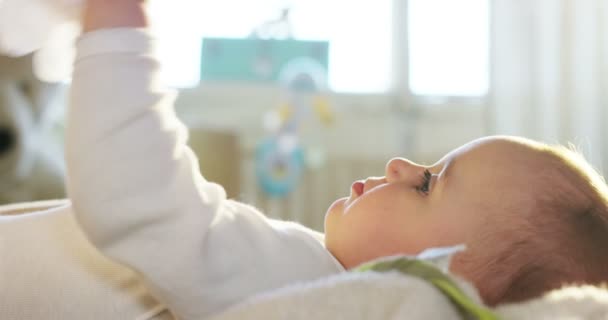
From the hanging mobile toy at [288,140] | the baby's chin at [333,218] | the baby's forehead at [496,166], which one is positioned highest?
the baby's forehead at [496,166]

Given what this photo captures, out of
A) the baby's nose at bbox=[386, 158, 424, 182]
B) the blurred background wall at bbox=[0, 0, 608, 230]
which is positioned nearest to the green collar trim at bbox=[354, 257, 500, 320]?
the baby's nose at bbox=[386, 158, 424, 182]

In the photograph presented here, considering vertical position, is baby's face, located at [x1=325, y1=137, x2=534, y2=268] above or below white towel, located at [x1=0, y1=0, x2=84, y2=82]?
below

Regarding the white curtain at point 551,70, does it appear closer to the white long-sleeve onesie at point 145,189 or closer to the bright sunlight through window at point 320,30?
the bright sunlight through window at point 320,30

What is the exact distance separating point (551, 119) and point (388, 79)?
2.02 ft

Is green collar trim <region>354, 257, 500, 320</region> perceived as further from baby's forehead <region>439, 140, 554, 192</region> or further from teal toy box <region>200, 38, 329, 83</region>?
teal toy box <region>200, 38, 329, 83</region>

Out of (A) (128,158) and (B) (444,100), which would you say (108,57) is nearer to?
(A) (128,158)

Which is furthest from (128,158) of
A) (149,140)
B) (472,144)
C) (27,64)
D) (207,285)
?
(27,64)

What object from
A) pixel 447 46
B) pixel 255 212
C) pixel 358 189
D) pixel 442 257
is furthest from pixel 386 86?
pixel 442 257

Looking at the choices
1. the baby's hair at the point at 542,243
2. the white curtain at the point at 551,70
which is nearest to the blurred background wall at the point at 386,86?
the white curtain at the point at 551,70

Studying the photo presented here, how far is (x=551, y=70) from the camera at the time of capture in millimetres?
2559

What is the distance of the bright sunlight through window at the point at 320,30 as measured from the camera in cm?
274

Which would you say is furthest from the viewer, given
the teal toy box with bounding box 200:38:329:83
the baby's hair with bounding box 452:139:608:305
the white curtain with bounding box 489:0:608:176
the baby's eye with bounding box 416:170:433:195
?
the teal toy box with bounding box 200:38:329:83

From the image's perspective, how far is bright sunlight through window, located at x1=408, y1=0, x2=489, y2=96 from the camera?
109 inches

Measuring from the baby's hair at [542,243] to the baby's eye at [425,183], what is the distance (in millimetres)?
99
